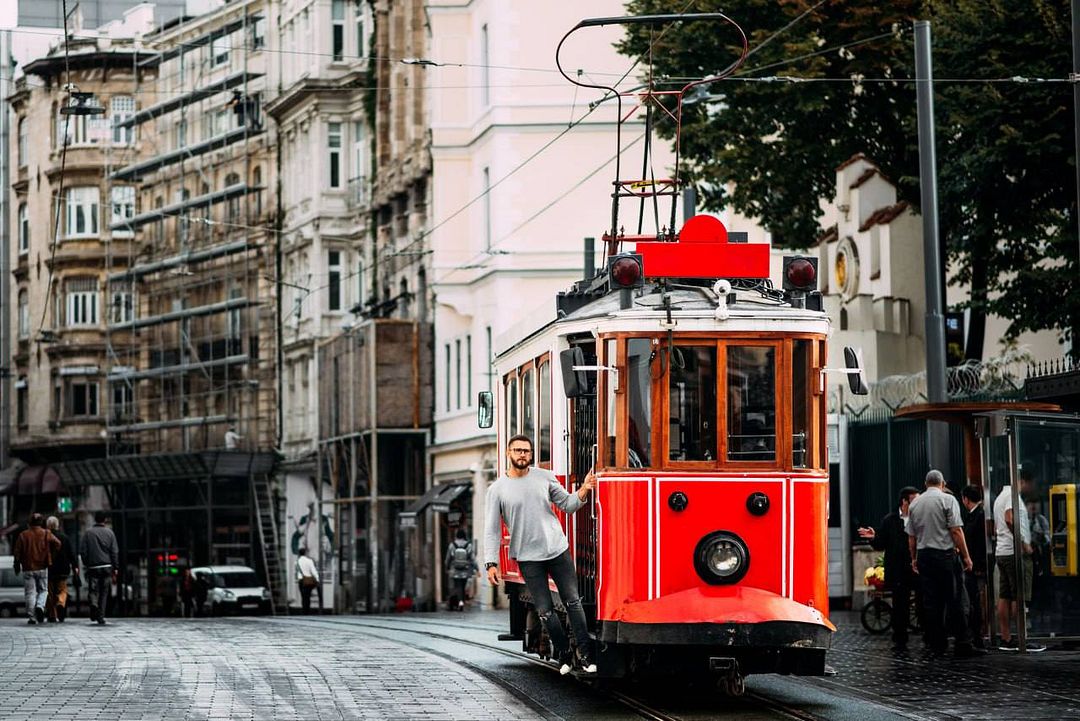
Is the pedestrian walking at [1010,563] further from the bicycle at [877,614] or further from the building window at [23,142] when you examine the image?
the building window at [23,142]

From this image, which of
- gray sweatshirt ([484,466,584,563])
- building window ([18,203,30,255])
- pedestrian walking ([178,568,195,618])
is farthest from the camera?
building window ([18,203,30,255])

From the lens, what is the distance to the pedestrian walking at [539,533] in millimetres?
14727

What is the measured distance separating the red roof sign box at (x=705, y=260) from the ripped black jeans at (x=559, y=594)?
7.12ft

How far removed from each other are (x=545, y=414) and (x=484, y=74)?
110 feet

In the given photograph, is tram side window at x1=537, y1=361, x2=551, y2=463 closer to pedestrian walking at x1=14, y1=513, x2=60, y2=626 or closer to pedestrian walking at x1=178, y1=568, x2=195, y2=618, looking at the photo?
pedestrian walking at x1=14, y1=513, x2=60, y2=626

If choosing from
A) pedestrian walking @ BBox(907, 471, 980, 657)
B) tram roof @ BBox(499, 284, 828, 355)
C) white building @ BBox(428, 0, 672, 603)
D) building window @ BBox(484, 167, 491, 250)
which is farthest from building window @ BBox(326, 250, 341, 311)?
tram roof @ BBox(499, 284, 828, 355)

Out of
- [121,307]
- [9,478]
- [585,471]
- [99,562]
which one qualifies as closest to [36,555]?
[99,562]

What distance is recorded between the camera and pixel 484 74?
161ft

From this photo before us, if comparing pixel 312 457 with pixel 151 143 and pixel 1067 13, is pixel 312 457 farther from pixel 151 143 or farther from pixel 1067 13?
pixel 1067 13

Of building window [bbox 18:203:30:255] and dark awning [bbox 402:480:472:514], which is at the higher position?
building window [bbox 18:203:30:255]

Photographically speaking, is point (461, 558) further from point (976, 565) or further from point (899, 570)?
point (976, 565)

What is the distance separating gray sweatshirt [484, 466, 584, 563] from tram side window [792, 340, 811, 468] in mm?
1550

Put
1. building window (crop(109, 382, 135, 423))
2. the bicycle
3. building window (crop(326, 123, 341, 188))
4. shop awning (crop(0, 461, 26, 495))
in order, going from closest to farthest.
→ the bicycle < building window (crop(326, 123, 341, 188)) < building window (crop(109, 382, 135, 423)) < shop awning (crop(0, 461, 26, 495))

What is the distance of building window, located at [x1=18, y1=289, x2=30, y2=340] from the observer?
81938 mm
